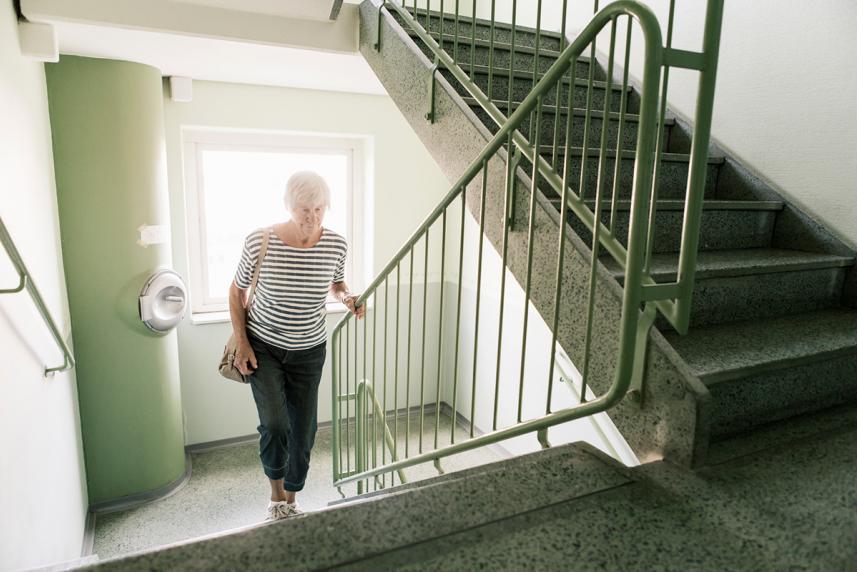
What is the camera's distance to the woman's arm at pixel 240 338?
2.29 metres

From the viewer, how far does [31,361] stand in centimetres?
212

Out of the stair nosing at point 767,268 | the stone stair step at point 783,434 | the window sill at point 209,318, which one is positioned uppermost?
the stair nosing at point 767,268

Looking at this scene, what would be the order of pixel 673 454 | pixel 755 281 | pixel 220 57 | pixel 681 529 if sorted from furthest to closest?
pixel 220 57 < pixel 755 281 < pixel 673 454 < pixel 681 529

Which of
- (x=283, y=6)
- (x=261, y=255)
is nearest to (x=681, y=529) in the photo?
(x=261, y=255)

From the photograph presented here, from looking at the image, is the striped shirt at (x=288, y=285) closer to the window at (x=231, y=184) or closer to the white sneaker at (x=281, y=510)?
the white sneaker at (x=281, y=510)

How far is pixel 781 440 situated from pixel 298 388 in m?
1.85

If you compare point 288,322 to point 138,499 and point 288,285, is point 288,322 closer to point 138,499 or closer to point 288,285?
point 288,285

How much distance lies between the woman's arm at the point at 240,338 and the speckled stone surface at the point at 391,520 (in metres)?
1.36

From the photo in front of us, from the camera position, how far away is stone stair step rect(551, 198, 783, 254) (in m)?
1.86

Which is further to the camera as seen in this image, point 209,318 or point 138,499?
point 209,318

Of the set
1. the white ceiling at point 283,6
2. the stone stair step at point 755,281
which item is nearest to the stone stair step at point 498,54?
the white ceiling at point 283,6

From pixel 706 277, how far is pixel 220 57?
2863 millimetres

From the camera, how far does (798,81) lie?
215cm

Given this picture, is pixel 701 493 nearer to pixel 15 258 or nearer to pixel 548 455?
pixel 548 455
